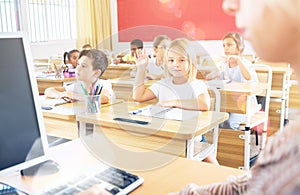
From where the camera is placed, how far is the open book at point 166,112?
1.73 m

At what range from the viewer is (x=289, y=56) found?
326 mm

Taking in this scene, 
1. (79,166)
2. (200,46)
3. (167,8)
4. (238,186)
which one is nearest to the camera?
(238,186)

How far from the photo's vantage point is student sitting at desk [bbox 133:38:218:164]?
2053 mm

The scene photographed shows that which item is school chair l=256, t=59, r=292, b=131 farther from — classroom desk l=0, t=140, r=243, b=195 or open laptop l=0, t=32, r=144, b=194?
open laptop l=0, t=32, r=144, b=194

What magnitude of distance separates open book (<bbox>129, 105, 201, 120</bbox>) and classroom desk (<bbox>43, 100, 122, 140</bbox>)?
0.31m

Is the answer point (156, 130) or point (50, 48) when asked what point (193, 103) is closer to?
point (156, 130)

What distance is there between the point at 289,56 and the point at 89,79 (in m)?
2.08

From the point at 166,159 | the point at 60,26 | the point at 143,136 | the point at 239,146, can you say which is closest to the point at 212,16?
the point at 60,26

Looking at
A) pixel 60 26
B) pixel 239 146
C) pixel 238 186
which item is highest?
pixel 60 26

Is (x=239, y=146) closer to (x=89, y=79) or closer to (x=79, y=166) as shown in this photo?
(x=89, y=79)

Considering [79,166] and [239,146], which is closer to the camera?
[79,166]

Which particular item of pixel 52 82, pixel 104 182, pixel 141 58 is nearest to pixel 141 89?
pixel 141 58

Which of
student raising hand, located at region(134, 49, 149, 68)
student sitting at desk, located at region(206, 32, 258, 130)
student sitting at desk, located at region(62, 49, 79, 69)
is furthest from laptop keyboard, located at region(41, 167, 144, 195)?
student sitting at desk, located at region(62, 49, 79, 69)

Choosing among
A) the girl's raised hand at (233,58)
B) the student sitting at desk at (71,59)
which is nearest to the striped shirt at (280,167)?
the girl's raised hand at (233,58)
